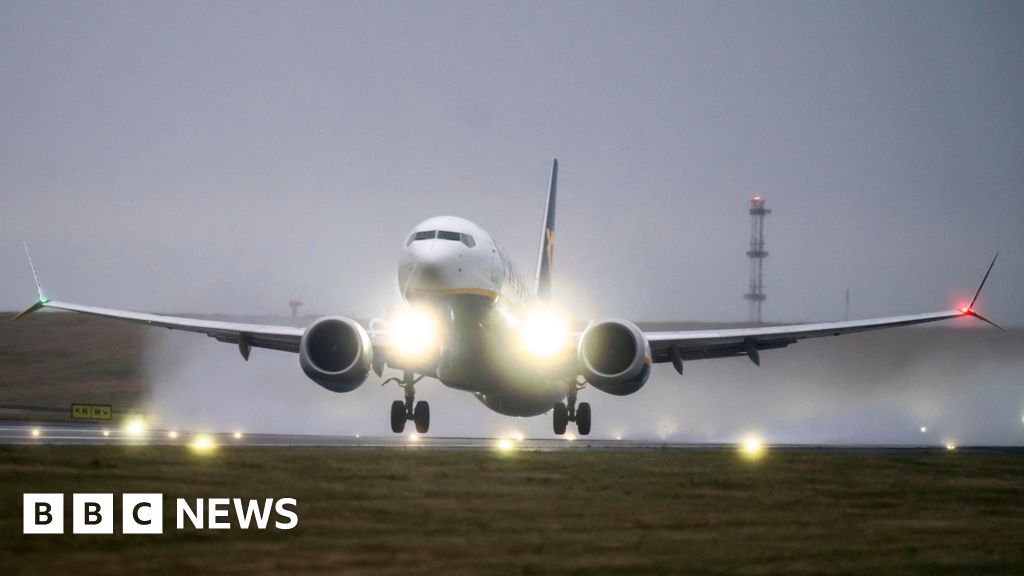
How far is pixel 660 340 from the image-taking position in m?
38.8

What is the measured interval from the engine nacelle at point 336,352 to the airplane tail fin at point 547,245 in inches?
600

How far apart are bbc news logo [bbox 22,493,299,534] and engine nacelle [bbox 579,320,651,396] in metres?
18.2

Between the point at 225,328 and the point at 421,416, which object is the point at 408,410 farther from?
the point at 225,328

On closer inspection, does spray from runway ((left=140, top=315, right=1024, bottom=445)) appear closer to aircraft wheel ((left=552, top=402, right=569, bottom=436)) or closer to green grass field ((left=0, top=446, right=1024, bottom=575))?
aircraft wheel ((left=552, top=402, right=569, bottom=436))

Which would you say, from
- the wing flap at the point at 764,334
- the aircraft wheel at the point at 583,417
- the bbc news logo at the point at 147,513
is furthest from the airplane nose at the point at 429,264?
the bbc news logo at the point at 147,513

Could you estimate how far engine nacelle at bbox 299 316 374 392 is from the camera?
3428cm

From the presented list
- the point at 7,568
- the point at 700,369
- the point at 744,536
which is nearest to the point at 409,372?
the point at 744,536

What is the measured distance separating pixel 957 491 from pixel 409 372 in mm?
19424

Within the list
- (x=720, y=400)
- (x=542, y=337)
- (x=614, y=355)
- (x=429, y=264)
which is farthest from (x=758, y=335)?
(x=720, y=400)

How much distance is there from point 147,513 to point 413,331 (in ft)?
62.3

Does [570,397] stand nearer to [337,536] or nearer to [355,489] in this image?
[355,489]

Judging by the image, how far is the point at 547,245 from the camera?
51812 millimetres

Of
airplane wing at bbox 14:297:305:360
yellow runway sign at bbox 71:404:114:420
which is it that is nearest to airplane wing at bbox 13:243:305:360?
airplane wing at bbox 14:297:305:360

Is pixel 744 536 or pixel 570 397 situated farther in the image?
pixel 570 397
